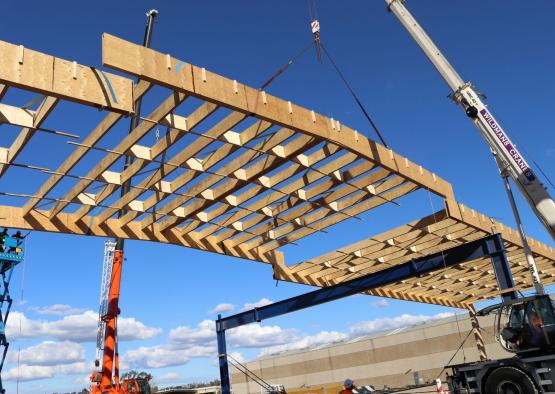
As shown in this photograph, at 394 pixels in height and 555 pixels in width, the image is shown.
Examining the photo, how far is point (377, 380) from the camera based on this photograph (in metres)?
45.8

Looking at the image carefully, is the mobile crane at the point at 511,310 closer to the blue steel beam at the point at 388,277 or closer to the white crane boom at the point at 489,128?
the white crane boom at the point at 489,128

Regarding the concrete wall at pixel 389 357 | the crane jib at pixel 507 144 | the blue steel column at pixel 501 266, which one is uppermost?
the crane jib at pixel 507 144

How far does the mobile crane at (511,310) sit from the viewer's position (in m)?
10.1

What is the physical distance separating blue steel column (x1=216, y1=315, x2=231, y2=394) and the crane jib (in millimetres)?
11869

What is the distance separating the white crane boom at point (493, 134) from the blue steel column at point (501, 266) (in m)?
0.64

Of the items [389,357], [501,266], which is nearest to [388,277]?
[501,266]

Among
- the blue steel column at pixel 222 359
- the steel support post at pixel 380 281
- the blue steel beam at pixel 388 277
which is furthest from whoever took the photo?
the blue steel column at pixel 222 359

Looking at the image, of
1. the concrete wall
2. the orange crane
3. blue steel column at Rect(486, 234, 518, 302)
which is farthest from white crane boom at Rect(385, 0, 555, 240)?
the concrete wall

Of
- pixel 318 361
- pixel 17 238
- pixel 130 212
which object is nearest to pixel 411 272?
pixel 130 212

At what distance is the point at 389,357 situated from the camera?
149 feet

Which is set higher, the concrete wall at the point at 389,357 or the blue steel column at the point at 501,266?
the blue steel column at the point at 501,266

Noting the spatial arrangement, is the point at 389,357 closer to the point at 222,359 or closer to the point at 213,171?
the point at 222,359

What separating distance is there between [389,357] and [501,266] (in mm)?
34666

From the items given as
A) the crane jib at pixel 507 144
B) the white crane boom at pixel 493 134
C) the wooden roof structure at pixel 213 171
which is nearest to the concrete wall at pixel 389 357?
the wooden roof structure at pixel 213 171
